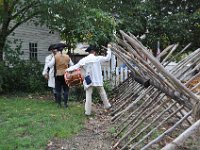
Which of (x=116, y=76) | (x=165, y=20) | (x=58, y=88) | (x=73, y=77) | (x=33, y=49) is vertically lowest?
(x=116, y=76)

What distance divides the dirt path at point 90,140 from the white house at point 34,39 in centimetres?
1148

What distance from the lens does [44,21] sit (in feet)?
48.8

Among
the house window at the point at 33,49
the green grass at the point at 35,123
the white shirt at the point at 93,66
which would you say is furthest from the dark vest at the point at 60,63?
the house window at the point at 33,49

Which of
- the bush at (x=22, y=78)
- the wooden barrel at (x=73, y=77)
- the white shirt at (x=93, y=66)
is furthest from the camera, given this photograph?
the bush at (x=22, y=78)

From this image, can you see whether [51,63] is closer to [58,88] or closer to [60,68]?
[60,68]

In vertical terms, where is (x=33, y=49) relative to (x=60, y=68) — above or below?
below

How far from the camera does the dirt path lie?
270 inches

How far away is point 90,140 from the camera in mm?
7316

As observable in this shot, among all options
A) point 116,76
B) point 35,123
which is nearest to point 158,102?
point 35,123

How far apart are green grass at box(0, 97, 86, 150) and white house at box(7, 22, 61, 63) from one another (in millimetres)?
8325

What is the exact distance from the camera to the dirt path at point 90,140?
6859 millimetres

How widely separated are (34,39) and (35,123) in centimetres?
1263

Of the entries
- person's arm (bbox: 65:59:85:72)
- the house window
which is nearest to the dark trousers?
person's arm (bbox: 65:59:85:72)

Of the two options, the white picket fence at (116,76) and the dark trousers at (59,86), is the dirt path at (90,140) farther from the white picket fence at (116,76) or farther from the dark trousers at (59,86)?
the white picket fence at (116,76)
